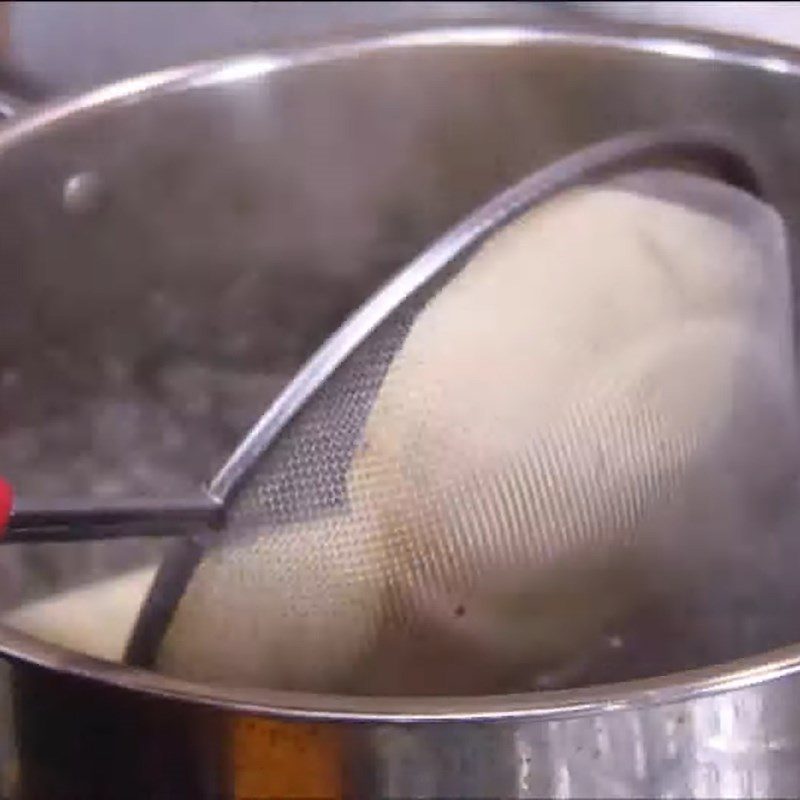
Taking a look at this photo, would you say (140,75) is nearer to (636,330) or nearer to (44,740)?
(636,330)

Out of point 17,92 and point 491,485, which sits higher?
point 17,92

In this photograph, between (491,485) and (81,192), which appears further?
(81,192)

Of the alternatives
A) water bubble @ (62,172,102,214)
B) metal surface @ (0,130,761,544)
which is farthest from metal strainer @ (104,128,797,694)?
water bubble @ (62,172,102,214)

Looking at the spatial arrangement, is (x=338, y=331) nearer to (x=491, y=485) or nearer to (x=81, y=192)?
(x=491, y=485)

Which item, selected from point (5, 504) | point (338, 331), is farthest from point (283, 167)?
point (5, 504)

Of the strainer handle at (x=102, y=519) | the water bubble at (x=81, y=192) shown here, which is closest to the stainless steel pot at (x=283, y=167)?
the water bubble at (x=81, y=192)

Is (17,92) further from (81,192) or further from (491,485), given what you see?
(491,485)

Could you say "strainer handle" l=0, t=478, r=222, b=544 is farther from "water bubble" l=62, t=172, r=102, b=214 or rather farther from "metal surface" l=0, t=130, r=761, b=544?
"water bubble" l=62, t=172, r=102, b=214

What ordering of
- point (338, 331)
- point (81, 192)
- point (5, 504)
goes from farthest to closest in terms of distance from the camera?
point (81, 192) < point (338, 331) < point (5, 504)

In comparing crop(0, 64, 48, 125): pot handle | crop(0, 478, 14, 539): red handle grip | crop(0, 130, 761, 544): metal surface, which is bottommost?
crop(0, 478, 14, 539): red handle grip

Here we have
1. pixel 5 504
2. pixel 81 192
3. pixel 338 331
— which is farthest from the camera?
pixel 81 192
